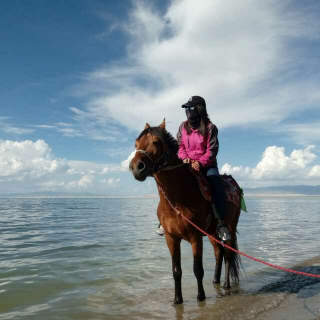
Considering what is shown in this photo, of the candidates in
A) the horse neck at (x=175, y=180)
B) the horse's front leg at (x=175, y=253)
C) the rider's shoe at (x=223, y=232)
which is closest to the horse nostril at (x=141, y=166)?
the horse neck at (x=175, y=180)

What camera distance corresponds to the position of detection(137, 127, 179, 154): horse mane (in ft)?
15.5

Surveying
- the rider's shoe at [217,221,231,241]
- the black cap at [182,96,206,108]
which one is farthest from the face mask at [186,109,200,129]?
the rider's shoe at [217,221,231,241]

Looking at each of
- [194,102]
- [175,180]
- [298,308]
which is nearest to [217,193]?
[175,180]

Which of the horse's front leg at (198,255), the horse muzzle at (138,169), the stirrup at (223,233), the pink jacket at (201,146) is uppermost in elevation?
the pink jacket at (201,146)

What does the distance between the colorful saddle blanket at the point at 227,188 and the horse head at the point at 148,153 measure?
3.38 feet

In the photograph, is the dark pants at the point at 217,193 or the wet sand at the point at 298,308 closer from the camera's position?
the wet sand at the point at 298,308

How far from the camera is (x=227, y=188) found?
22.8 feet

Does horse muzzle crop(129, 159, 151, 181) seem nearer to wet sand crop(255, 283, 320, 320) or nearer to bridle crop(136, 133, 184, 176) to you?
bridle crop(136, 133, 184, 176)

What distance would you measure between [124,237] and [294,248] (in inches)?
318

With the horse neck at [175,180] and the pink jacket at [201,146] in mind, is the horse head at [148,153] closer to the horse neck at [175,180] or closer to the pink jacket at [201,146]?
the horse neck at [175,180]

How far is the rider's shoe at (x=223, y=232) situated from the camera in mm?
5704

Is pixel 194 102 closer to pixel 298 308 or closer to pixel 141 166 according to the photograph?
pixel 141 166

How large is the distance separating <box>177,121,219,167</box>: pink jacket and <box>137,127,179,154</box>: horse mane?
1.70 feet

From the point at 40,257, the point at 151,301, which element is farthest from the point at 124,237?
the point at 151,301
